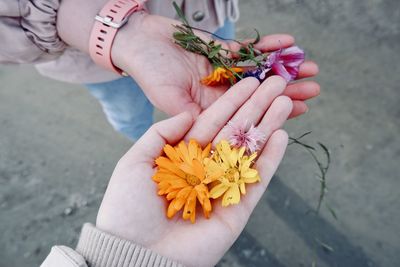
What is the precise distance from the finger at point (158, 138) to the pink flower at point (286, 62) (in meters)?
0.40

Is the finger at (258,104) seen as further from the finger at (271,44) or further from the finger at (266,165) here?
the finger at (271,44)

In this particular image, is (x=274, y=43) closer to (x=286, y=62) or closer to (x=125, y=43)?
(x=286, y=62)

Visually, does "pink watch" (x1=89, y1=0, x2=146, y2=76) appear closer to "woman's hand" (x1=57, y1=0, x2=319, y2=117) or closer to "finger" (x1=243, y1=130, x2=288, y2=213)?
"woman's hand" (x1=57, y1=0, x2=319, y2=117)

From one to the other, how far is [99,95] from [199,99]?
1.67ft

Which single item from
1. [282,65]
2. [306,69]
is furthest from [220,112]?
[306,69]

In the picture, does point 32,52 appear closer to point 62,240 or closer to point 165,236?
point 165,236

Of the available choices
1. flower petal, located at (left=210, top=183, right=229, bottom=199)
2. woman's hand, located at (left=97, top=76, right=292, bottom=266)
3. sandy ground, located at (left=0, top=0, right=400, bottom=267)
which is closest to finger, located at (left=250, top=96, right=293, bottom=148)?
woman's hand, located at (left=97, top=76, right=292, bottom=266)

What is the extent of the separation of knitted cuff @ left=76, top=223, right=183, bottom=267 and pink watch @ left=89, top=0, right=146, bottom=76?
0.61 meters

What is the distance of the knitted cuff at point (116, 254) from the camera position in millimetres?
1071

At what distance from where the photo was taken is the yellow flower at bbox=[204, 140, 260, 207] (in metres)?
1.21

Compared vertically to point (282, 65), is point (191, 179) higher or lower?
lower

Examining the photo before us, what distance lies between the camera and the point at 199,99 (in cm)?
147

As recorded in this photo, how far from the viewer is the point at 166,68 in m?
1.41

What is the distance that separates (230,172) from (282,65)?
0.50 metres
